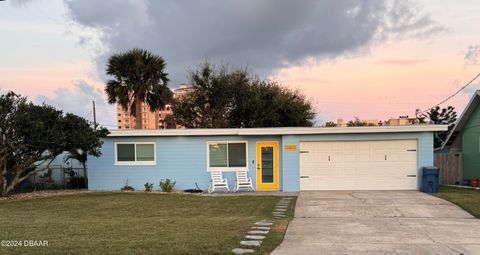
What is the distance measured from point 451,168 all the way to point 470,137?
1595mm

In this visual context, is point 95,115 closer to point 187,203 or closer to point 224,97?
point 224,97

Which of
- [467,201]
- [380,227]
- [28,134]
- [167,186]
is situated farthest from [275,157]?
[28,134]

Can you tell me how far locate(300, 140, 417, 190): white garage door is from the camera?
591 inches

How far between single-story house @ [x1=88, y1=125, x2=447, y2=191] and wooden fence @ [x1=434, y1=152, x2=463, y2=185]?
184 inches

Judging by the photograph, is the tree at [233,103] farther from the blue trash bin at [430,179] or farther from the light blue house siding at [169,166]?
the blue trash bin at [430,179]

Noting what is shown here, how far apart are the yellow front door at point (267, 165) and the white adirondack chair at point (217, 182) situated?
4.34 ft

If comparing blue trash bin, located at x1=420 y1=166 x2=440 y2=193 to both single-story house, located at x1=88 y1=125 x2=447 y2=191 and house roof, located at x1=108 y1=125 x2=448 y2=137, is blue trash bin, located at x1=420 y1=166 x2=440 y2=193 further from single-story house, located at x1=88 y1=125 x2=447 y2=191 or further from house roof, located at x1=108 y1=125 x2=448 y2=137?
house roof, located at x1=108 y1=125 x2=448 y2=137

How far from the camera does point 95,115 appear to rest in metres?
36.1

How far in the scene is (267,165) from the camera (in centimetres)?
1584

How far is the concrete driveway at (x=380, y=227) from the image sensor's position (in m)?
6.35

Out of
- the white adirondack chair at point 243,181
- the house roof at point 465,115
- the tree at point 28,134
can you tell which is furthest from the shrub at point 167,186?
the house roof at point 465,115

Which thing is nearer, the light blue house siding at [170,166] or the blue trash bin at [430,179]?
the blue trash bin at [430,179]

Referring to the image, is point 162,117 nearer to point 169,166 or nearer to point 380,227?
point 169,166

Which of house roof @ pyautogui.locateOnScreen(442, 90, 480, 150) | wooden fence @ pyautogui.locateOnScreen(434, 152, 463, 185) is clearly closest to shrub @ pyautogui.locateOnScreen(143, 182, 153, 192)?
wooden fence @ pyautogui.locateOnScreen(434, 152, 463, 185)
